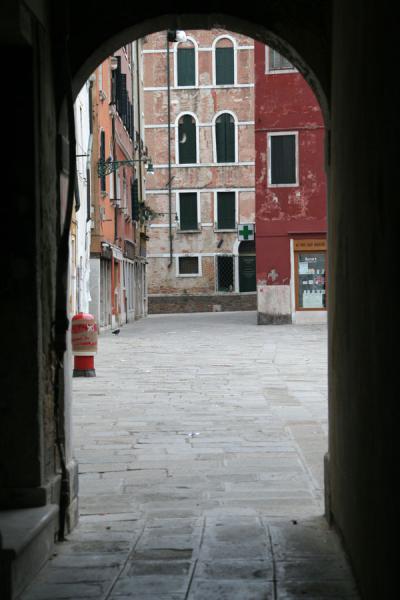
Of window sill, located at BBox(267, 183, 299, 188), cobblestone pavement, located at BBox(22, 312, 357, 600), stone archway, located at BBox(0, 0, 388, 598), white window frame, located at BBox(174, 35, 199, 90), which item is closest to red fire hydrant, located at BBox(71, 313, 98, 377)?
cobblestone pavement, located at BBox(22, 312, 357, 600)

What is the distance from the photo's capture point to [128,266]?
120 ft

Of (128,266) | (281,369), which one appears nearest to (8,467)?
(281,369)

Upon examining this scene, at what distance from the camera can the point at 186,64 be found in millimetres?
46438

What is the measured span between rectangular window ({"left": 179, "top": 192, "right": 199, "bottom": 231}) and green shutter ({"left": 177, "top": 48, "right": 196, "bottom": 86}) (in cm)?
490

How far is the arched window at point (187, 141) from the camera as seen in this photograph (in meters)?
46.5

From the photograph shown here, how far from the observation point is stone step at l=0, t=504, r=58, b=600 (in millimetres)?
4273

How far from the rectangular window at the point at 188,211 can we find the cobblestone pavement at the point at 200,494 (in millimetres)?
32852

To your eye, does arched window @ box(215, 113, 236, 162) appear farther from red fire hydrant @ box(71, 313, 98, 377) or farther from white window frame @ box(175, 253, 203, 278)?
red fire hydrant @ box(71, 313, 98, 377)

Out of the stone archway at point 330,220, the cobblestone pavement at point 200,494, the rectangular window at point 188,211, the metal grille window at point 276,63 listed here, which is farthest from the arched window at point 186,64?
the stone archway at point 330,220

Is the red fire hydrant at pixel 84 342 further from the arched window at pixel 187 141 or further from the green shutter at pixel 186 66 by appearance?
the green shutter at pixel 186 66

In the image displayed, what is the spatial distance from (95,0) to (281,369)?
988 centimetres

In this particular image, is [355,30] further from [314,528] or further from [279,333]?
[279,333]

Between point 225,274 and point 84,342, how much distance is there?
107 ft

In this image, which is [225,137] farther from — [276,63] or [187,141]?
[276,63]
